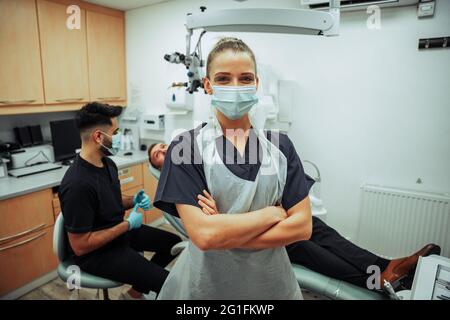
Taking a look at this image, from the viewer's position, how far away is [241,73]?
96 centimetres

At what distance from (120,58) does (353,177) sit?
8.52ft

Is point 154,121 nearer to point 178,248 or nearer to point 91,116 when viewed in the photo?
point 91,116

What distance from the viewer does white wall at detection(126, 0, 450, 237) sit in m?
1.97

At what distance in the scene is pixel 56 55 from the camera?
2.54 meters

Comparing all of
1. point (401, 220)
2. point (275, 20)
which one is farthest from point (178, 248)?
point (401, 220)

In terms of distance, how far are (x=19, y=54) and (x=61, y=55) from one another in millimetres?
344

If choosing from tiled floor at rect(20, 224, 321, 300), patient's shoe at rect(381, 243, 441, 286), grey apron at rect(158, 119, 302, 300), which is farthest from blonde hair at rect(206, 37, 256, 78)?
tiled floor at rect(20, 224, 321, 300)

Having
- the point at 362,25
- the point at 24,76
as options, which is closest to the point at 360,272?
the point at 362,25

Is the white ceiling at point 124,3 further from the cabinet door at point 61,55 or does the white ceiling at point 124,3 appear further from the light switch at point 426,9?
the light switch at point 426,9

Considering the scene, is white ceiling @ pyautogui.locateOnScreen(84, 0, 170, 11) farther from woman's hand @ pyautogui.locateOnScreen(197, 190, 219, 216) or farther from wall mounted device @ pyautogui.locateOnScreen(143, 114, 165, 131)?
woman's hand @ pyautogui.locateOnScreen(197, 190, 219, 216)

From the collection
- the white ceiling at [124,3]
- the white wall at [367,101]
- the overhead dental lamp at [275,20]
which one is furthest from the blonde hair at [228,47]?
the white ceiling at [124,3]
